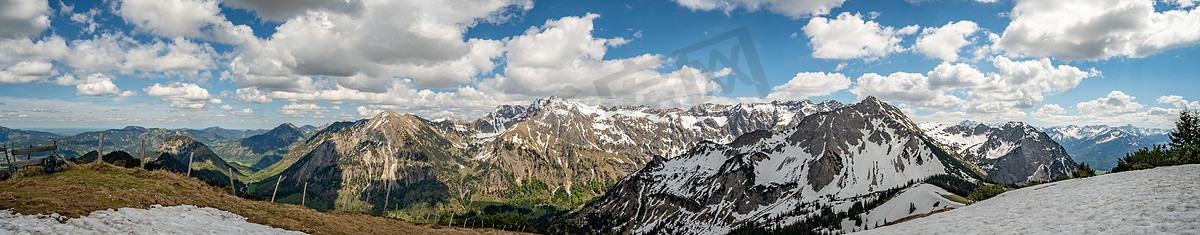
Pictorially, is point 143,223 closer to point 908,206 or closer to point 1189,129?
point 1189,129

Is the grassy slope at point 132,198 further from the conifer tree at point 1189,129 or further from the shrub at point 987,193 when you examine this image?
the conifer tree at point 1189,129

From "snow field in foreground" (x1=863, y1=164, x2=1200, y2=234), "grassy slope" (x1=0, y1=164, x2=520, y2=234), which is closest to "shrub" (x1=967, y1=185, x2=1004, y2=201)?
"snow field in foreground" (x1=863, y1=164, x2=1200, y2=234)

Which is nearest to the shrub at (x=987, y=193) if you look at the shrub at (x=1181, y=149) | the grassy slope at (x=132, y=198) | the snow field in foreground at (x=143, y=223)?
the shrub at (x=1181, y=149)

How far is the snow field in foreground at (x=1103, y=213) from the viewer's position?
816 inches

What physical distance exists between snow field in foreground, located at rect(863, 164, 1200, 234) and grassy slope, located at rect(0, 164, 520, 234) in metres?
47.8

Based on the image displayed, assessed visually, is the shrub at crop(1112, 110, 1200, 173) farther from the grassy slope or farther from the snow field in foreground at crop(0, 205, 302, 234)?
the snow field in foreground at crop(0, 205, 302, 234)

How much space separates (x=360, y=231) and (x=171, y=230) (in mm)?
14874

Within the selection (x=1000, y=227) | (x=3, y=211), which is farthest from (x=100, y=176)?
(x=1000, y=227)

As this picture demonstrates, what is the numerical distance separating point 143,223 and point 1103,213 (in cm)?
5826

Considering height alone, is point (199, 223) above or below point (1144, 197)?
below

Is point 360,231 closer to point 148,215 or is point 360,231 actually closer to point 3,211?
point 148,215

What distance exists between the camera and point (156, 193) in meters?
35.2

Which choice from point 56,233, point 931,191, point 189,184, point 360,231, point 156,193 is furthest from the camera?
point 931,191

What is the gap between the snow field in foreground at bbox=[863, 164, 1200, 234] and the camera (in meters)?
20.7
